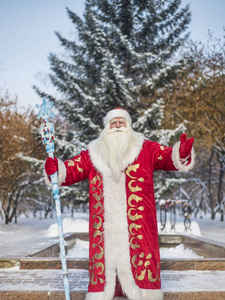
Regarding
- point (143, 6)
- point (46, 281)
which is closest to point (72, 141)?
point (143, 6)

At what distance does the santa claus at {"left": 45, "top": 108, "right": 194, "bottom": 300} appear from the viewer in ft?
11.8

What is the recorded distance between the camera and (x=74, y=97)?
50.7 ft

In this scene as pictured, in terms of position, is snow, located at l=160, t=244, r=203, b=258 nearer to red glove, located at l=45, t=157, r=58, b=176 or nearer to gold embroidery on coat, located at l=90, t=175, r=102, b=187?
gold embroidery on coat, located at l=90, t=175, r=102, b=187

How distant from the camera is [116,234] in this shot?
147 inches

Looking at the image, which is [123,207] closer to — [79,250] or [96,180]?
[96,180]

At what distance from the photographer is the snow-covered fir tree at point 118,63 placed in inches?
553

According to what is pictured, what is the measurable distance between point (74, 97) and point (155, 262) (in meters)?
12.5

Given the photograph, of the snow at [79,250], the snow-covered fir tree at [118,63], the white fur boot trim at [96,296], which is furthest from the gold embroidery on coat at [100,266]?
the snow-covered fir tree at [118,63]


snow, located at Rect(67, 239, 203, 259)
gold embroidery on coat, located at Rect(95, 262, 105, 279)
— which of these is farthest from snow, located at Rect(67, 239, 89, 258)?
gold embroidery on coat, located at Rect(95, 262, 105, 279)

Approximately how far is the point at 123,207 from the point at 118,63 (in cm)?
1283

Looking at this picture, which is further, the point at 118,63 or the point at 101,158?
the point at 118,63

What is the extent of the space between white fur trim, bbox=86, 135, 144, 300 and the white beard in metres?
0.06

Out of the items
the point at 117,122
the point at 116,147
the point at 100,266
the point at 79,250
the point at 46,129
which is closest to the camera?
the point at 100,266

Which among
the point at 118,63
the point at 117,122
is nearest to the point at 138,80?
the point at 118,63
